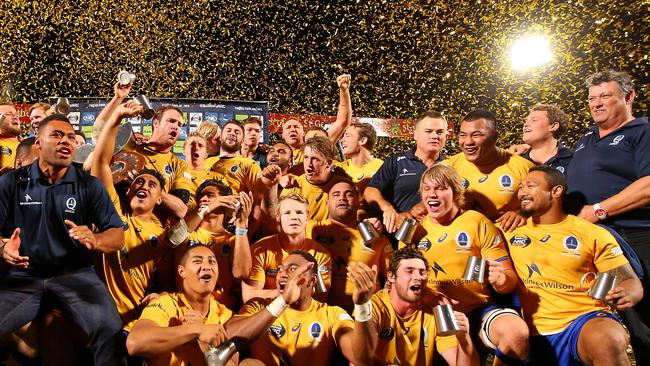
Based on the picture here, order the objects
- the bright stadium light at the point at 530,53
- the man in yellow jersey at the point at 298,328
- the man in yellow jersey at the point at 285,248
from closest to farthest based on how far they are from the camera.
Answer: the man in yellow jersey at the point at 298,328
the man in yellow jersey at the point at 285,248
the bright stadium light at the point at 530,53

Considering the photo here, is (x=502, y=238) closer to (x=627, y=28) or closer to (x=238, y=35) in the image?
(x=627, y=28)

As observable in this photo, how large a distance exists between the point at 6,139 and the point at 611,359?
5091 millimetres

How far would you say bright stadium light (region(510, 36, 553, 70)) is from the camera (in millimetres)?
9297

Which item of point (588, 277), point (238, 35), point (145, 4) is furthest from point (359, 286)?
point (145, 4)

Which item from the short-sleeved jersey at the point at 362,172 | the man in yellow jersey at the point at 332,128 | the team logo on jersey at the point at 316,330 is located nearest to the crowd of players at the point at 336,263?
the team logo on jersey at the point at 316,330

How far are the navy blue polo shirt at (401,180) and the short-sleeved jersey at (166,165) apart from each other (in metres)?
1.48

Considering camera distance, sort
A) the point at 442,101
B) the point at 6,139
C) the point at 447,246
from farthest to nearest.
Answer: the point at 442,101 < the point at 6,139 < the point at 447,246

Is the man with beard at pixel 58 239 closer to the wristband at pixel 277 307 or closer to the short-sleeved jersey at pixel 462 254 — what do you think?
the wristband at pixel 277 307

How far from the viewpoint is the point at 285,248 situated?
12.4 feet

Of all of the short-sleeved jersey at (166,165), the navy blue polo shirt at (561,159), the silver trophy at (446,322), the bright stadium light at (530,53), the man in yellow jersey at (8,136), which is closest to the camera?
the silver trophy at (446,322)

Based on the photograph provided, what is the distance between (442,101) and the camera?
10.1 metres

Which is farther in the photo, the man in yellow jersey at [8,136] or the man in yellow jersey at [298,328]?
the man in yellow jersey at [8,136]

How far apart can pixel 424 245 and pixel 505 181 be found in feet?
2.55

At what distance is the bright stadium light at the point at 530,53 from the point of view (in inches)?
366
